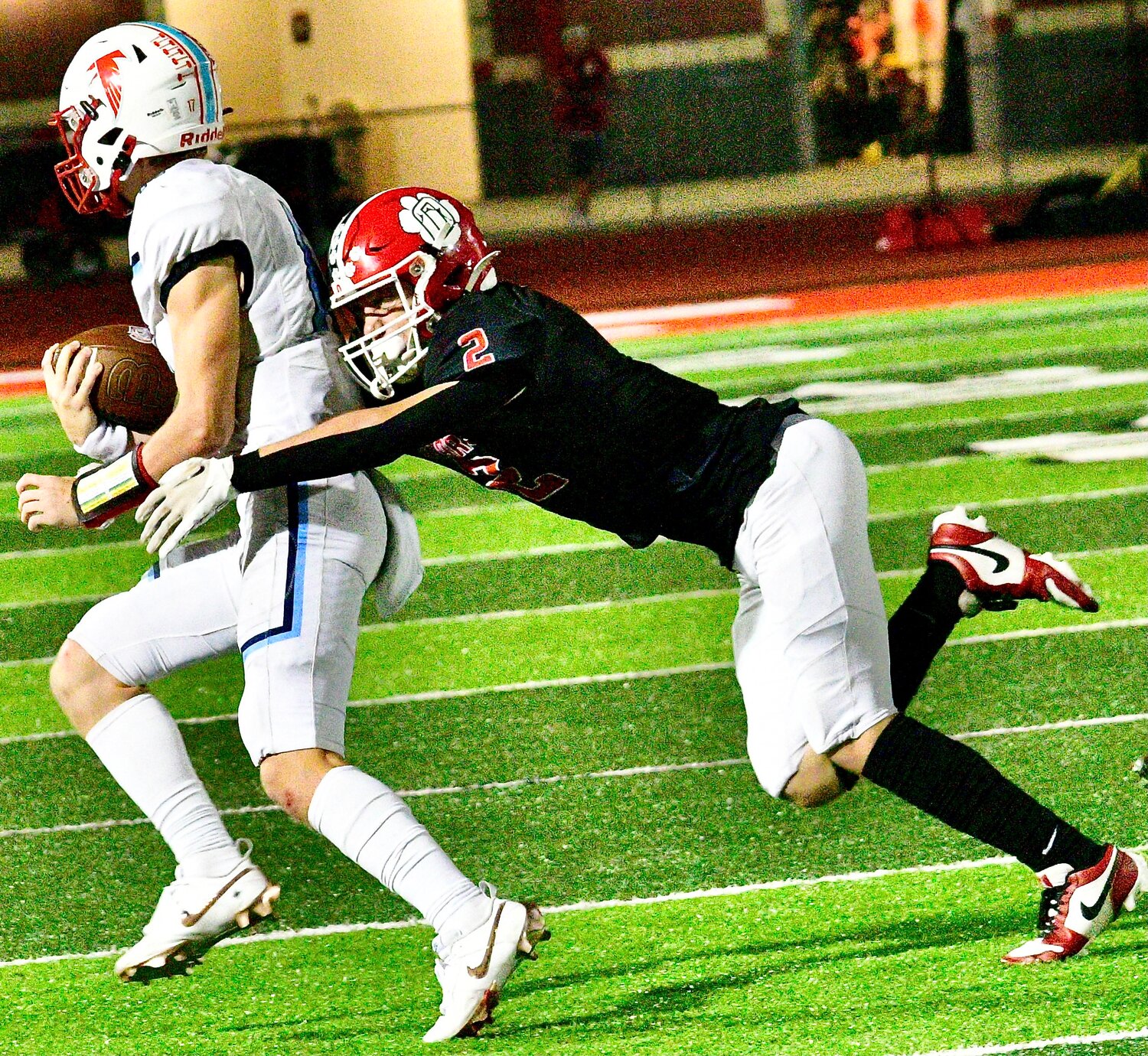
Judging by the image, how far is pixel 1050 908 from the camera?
309cm

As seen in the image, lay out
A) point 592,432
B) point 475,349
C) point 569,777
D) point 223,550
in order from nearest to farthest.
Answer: point 475,349 → point 592,432 → point 223,550 → point 569,777

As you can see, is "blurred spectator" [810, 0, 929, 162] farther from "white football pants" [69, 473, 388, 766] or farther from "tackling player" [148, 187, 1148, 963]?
"white football pants" [69, 473, 388, 766]

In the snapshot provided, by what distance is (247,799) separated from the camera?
14.9 ft

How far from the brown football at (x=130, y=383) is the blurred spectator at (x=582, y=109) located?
1403 cm

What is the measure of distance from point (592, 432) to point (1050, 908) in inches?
43.8

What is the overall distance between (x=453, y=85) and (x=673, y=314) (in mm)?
9260

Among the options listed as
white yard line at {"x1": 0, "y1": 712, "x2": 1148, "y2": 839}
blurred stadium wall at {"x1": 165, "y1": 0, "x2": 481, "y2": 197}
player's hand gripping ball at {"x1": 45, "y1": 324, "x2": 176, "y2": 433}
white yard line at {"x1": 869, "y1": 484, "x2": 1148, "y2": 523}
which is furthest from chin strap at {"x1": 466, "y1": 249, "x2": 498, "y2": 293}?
blurred stadium wall at {"x1": 165, "y1": 0, "x2": 481, "y2": 197}

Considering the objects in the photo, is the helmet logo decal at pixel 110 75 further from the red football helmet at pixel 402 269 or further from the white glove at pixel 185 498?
the white glove at pixel 185 498

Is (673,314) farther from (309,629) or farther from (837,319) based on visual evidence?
(309,629)

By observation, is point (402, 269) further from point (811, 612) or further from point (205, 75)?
point (811, 612)

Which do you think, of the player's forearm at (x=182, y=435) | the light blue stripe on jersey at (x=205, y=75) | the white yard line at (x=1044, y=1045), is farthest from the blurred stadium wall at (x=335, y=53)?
the white yard line at (x=1044, y=1045)

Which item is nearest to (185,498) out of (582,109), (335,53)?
(582,109)

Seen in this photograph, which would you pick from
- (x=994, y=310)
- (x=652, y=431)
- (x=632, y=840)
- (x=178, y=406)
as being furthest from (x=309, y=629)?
(x=994, y=310)

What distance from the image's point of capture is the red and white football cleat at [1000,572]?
358 centimetres
